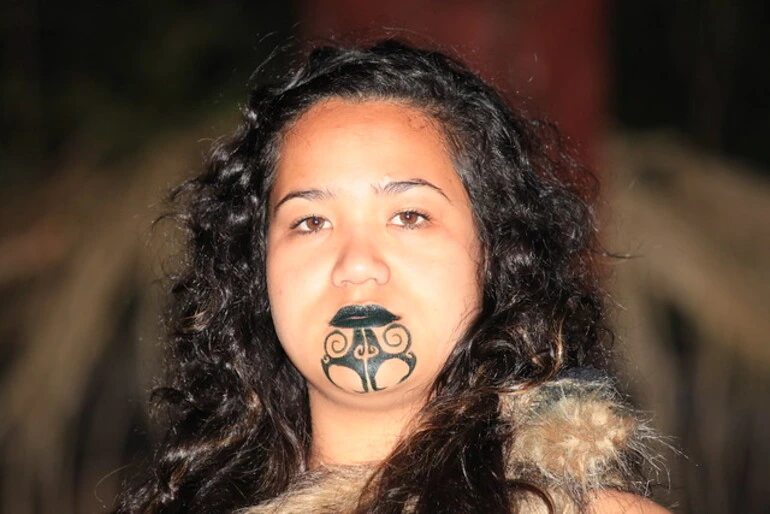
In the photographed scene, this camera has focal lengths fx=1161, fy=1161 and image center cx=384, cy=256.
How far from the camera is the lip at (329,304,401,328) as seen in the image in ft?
Answer: 4.13

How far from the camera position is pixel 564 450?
1221 mm

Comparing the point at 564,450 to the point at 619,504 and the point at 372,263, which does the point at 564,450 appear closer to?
the point at 619,504

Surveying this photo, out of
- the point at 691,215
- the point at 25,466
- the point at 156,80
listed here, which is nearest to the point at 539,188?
the point at 691,215

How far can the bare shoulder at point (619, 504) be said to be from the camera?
121 centimetres

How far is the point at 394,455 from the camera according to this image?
1.28 m

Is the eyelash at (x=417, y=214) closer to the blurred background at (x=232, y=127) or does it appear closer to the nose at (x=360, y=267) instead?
the nose at (x=360, y=267)

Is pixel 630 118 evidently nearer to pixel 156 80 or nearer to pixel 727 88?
pixel 727 88

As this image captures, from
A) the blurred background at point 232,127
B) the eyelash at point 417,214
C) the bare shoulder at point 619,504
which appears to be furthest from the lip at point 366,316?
the blurred background at point 232,127

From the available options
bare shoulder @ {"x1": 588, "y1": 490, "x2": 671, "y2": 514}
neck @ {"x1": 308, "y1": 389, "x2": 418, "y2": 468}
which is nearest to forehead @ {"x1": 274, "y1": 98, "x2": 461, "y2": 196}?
neck @ {"x1": 308, "y1": 389, "x2": 418, "y2": 468}

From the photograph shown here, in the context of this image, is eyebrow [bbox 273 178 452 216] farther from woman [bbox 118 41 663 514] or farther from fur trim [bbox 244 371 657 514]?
fur trim [bbox 244 371 657 514]

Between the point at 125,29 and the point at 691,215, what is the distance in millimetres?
1609

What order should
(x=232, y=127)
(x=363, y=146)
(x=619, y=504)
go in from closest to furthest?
(x=619, y=504), (x=363, y=146), (x=232, y=127)

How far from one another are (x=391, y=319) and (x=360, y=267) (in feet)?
0.22

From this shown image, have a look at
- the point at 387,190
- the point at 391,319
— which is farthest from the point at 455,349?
the point at 387,190
